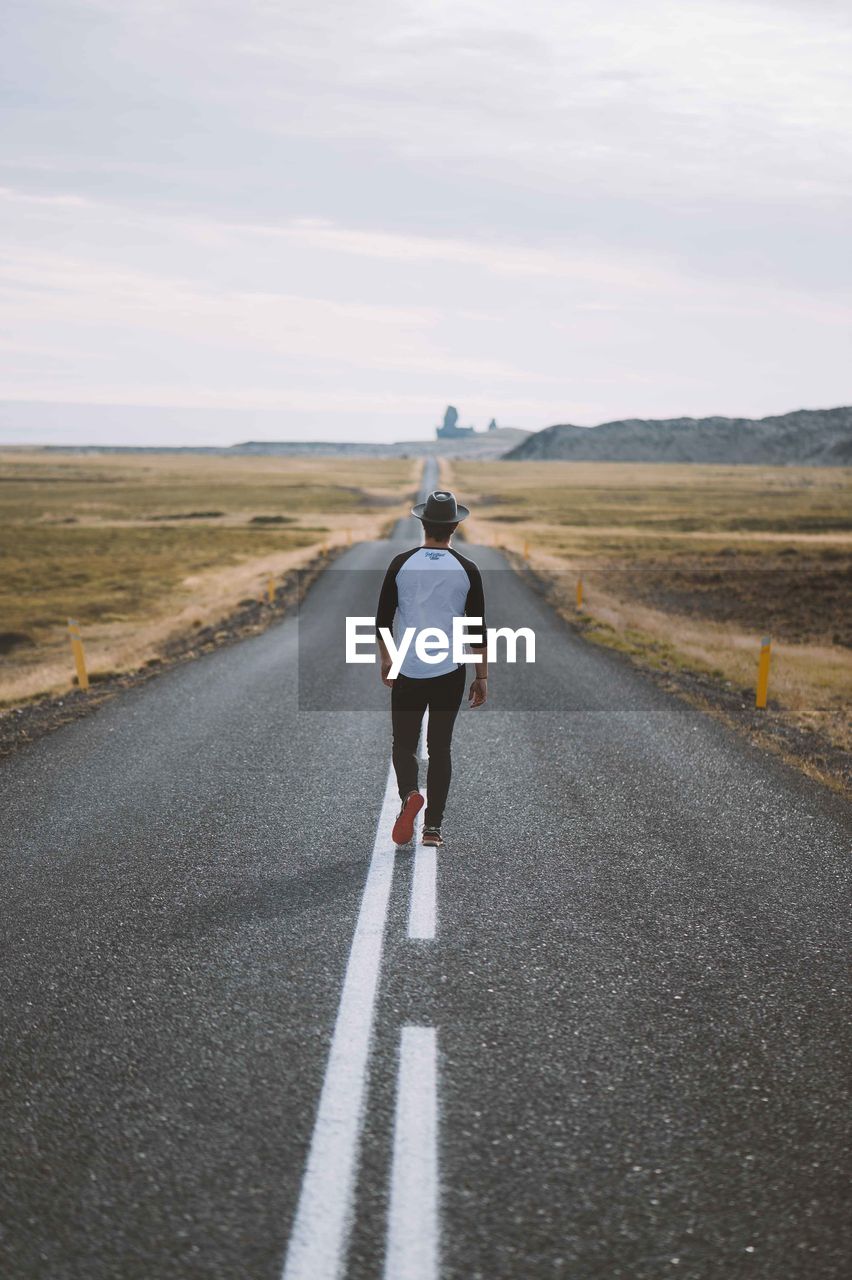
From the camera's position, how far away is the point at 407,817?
6.22 metres

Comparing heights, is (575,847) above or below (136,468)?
below

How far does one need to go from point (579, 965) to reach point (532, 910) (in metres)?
0.69

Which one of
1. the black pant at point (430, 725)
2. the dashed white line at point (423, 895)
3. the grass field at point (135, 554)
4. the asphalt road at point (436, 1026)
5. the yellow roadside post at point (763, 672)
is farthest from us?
the grass field at point (135, 554)

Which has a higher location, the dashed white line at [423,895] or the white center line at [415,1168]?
the dashed white line at [423,895]

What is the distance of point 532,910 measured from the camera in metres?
5.34

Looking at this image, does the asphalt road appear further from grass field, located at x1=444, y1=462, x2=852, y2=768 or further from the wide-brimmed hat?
grass field, located at x1=444, y1=462, x2=852, y2=768

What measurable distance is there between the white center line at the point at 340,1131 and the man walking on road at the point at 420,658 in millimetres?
1255

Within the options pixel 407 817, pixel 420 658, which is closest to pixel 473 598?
pixel 420 658

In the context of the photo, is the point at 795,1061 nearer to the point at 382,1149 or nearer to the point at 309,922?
the point at 382,1149

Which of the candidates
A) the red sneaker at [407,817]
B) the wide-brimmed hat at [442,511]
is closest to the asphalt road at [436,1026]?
the red sneaker at [407,817]

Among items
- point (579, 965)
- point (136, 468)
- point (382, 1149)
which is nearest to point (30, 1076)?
point (382, 1149)

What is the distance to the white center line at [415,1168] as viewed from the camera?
279 centimetres

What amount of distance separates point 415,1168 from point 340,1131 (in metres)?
0.36

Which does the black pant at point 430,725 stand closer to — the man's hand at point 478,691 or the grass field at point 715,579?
the man's hand at point 478,691
